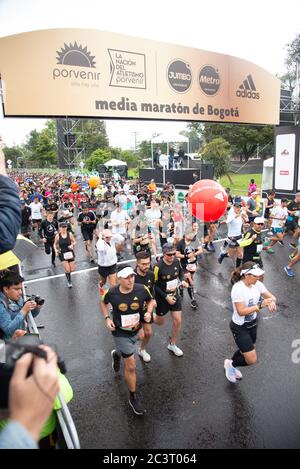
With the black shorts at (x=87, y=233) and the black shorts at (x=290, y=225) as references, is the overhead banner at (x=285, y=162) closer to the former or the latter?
the black shorts at (x=290, y=225)

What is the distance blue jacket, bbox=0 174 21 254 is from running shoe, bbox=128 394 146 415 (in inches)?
120

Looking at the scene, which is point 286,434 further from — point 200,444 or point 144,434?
point 144,434

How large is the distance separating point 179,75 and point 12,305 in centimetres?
1096

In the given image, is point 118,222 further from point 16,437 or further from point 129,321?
point 16,437

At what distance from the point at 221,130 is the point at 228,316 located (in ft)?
115

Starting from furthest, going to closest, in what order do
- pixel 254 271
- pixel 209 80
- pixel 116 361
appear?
pixel 209 80 → pixel 116 361 → pixel 254 271

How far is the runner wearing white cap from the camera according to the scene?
4.07 metres

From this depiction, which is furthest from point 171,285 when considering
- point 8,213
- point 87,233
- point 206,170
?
point 206,170

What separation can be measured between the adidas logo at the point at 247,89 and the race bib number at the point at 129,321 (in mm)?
12646

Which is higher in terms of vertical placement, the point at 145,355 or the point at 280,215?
the point at 280,215

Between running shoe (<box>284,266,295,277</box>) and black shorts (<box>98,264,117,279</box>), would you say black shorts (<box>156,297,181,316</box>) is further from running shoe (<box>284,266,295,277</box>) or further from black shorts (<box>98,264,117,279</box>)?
running shoe (<box>284,266,295,277</box>)

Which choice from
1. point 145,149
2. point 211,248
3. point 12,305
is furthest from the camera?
point 145,149

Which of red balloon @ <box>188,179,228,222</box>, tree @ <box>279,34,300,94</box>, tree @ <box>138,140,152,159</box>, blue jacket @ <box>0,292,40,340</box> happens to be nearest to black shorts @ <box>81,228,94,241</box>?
red balloon @ <box>188,179,228,222</box>

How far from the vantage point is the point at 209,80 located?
12734 mm
